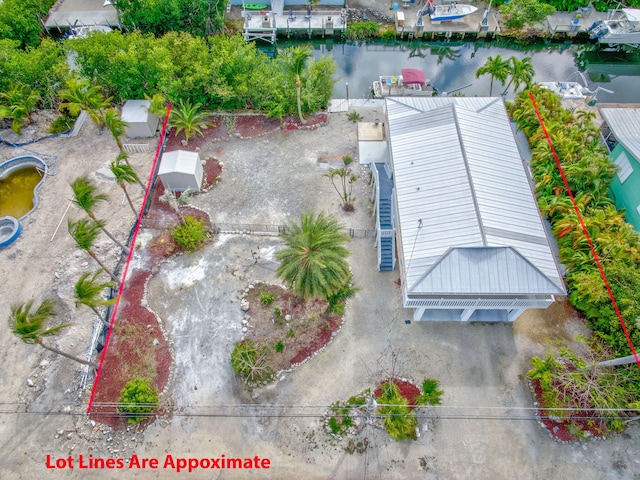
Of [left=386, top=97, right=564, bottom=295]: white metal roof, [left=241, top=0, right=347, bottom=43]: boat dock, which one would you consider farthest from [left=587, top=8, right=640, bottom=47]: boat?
[left=241, top=0, right=347, bottom=43]: boat dock

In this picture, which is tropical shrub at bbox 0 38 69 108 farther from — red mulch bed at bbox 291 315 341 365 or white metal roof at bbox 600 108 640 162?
white metal roof at bbox 600 108 640 162

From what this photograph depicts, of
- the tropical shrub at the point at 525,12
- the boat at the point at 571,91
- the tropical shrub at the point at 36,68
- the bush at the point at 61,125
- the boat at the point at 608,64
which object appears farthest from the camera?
the tropical shrub at the point at 525,12

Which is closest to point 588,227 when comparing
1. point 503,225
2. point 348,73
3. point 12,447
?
point 503,225

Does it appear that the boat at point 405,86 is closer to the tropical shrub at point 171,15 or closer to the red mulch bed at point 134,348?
the tropical shrub at point 171,15

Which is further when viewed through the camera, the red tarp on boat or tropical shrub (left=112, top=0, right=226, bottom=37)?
tropical shrub (left=112, top=0, right=226, bottom=37)

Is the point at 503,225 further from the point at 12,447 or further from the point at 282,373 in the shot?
the point at 12,447

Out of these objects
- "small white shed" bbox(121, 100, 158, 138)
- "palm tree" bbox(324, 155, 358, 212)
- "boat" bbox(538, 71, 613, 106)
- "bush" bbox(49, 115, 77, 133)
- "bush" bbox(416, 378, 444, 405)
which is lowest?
"bush" bbox(416, 378, 444, 405)

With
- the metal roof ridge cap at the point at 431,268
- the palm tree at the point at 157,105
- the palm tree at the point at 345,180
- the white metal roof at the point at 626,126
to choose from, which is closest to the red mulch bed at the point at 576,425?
the metal roof ridge cap at the point at 431,268
